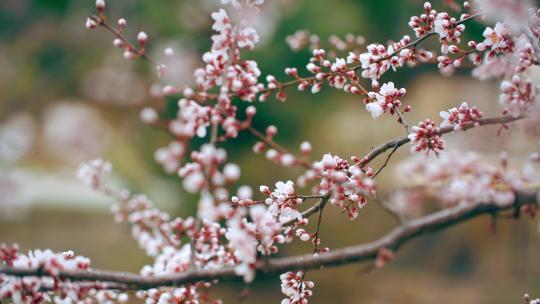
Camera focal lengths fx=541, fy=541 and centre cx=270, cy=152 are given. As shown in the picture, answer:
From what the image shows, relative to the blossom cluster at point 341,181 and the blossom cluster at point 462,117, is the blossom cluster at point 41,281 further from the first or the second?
the blossom cluster at point 462,117

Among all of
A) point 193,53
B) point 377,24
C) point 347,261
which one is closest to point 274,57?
point 193,53

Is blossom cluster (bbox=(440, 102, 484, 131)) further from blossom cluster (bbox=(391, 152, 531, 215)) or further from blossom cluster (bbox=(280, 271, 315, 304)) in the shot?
blossom cluster (bbox=(280, 271, 315, 304))

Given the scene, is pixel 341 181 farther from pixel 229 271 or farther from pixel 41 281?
pixel 41 281

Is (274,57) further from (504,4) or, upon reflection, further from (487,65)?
(504,4)

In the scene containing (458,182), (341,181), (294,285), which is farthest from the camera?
(458,182)

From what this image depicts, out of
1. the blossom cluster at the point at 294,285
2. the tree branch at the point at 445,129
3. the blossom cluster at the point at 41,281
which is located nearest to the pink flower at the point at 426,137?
the tree branch at the point at 445,129

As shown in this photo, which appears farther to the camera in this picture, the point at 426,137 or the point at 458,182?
the point at 458,182

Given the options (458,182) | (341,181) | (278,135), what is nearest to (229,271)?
(341,181)

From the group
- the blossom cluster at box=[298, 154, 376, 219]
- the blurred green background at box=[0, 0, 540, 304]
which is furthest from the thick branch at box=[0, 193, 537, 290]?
the blurred green background at box=[0, 0, 540, 304]
